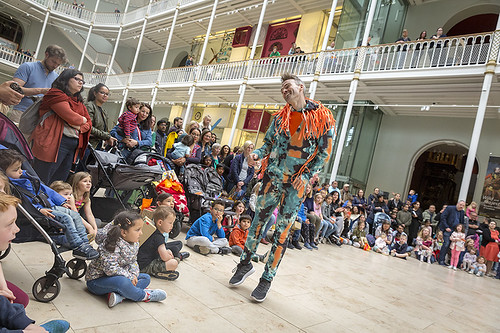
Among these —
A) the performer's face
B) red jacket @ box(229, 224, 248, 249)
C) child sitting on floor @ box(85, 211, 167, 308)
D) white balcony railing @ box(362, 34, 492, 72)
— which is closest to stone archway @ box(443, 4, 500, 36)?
white balcony railing @ box(362, 34, 492, 72)

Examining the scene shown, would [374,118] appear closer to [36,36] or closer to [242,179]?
[242,179]

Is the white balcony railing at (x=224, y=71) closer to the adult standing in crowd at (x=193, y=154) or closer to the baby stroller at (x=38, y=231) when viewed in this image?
the adult standing in crowd at (x=193, y=154)

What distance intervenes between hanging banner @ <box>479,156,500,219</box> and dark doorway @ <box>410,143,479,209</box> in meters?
2.90

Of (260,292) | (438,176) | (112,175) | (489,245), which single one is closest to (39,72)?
(112,175)

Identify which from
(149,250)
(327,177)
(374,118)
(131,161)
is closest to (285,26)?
(374,118)

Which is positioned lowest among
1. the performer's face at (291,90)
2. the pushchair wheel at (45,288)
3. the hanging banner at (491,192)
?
the pushchair wheel at (45,288)

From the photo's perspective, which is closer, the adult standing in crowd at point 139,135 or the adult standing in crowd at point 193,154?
the adult standing in crowd at point 139,135

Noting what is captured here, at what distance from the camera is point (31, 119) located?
2867 mm

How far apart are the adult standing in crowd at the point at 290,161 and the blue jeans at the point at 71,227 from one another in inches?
48.8

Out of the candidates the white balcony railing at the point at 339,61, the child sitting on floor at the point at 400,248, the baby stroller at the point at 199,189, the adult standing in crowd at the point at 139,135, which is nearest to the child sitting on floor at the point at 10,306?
the adult standing in crowd at the point at 139,135

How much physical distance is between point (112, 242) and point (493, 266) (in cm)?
1001

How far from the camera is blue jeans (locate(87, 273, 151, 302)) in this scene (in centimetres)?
196

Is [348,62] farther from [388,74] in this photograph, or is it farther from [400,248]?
[400,248]

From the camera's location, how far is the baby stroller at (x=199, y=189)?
4723 mm
